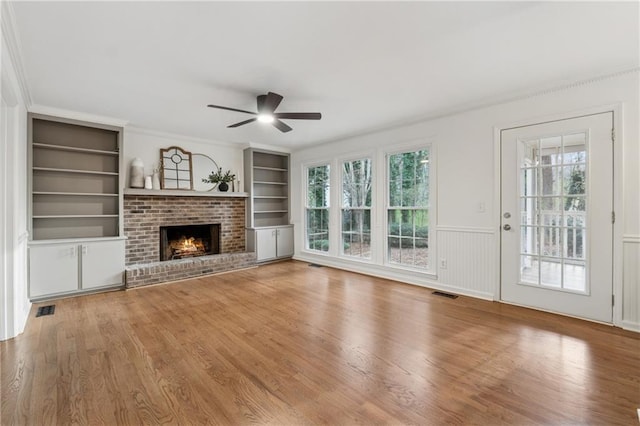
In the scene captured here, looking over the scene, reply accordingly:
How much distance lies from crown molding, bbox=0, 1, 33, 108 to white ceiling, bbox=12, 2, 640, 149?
0.04 meters

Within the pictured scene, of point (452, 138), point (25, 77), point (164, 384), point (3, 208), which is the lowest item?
point (164, 384)

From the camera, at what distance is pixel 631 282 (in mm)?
2873

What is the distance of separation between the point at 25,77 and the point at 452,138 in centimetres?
488

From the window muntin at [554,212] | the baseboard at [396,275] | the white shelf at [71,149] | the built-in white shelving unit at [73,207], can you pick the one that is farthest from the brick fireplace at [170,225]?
the window muntin at [554,212]

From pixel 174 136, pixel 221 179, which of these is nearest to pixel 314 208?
pixel 221 179

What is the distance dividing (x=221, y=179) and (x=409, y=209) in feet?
11.6

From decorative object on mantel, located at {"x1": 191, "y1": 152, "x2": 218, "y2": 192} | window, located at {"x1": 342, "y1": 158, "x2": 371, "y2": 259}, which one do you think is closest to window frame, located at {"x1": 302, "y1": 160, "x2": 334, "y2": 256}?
window, located at {"x1": 342, "y1": 158, "x2": 371, "y2": 259}

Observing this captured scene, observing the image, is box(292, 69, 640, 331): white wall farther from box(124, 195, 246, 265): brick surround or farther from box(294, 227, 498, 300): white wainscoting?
box(124, 195, 246, 265): brick surround

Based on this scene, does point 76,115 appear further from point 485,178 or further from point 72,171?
point 485,178

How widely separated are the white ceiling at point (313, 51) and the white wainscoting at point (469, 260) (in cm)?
169

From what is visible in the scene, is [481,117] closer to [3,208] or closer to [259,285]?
[259,285]

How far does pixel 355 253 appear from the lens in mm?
5590

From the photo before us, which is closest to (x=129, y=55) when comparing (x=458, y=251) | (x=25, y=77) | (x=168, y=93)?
(x=168, y=93)

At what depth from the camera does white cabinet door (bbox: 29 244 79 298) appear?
12.5 ft
